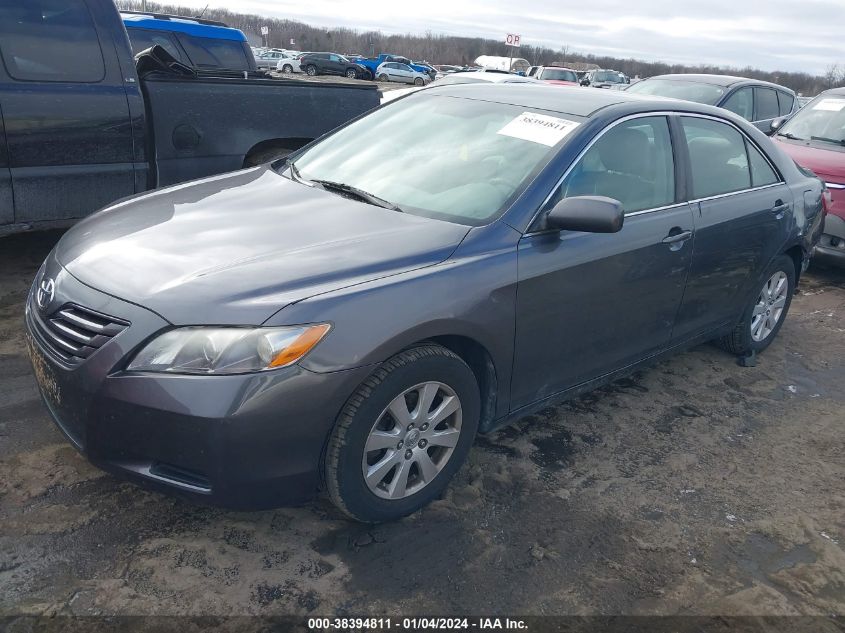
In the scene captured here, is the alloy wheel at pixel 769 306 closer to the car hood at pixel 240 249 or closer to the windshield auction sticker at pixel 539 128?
the windshield auction sticker at pixel 539 128

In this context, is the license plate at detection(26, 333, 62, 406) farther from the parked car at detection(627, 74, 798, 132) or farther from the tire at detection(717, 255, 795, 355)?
the parked car at detection(627, 74, 798, 132)

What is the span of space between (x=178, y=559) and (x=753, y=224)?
356 centimetres

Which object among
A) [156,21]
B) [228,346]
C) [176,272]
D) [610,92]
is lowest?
[228,346]

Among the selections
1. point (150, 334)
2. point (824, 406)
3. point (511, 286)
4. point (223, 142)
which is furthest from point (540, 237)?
point (223, 142)

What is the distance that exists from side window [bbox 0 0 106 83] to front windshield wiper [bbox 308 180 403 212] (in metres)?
2.33

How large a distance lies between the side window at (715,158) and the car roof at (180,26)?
20.4 ft

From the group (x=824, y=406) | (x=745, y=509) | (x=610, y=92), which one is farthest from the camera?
(x=824, y=406)

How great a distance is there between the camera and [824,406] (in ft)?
14.0

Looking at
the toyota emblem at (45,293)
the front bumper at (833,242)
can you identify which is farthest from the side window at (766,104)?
the toyota emblem at (45,293)

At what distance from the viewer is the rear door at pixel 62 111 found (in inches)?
175

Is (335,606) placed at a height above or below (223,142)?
below

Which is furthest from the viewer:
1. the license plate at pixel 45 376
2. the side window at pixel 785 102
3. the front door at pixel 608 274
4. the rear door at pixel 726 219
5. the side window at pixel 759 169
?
the side window at pixel 785 102

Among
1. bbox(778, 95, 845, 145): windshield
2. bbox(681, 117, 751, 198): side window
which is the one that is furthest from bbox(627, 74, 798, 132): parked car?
bbox(681, 117, 751, 198): side window

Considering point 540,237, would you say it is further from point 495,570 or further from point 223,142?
point 223,142
